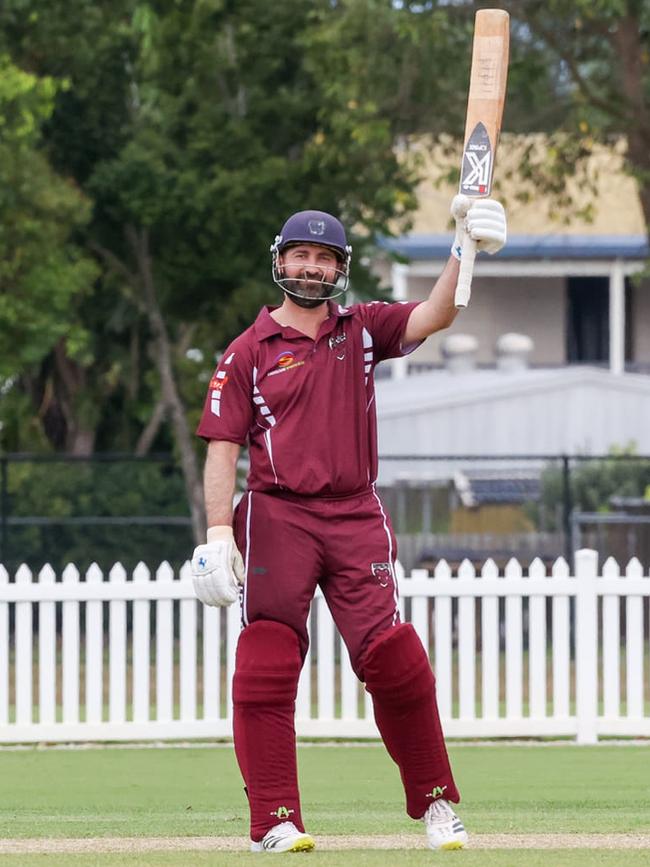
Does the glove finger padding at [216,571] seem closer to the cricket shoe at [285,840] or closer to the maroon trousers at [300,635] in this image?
the maroon trousers at [300,635]

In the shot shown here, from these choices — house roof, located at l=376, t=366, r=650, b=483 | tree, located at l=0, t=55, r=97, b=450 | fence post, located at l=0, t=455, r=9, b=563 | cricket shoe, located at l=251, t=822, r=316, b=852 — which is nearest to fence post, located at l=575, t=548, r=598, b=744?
cricket shoe, located at l=251, t=822, r=316, b=852

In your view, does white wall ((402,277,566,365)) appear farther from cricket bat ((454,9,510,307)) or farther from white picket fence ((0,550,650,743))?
cricket bat ((454,9,510,307))

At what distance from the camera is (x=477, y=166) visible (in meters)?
5.76

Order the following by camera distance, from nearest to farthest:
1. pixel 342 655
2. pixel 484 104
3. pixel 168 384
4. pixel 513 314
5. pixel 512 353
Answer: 1. pixel 484 104
2. pixel 342 655
3. pixel 168 384
4. pixel 512 353
5. pixel 513 314

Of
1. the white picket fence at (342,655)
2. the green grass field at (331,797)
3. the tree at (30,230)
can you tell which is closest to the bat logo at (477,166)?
the green grass field at (331,797)

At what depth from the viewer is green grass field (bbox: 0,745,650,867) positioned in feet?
18.0

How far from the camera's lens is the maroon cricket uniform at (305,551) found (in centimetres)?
576

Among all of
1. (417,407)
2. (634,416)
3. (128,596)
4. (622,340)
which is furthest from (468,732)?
(622,340)

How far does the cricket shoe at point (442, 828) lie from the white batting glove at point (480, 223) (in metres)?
1.70

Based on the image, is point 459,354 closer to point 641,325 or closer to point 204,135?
point 641,325

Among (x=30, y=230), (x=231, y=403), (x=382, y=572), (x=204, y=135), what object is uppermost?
(x=204, y=135)

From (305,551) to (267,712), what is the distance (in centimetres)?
51

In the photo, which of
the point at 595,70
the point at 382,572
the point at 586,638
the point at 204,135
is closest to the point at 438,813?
the point at 382,572

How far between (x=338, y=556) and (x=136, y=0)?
38.4 ft
